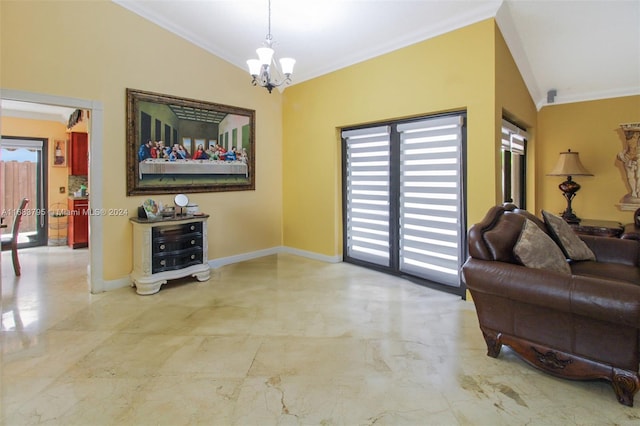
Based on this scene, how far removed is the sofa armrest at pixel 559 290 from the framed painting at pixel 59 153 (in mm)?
7541

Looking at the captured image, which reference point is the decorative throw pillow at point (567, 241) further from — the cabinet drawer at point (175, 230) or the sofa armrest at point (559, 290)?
the cabinet drawer at point (175, 230)

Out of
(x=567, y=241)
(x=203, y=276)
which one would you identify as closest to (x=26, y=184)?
(x=203, y=276)

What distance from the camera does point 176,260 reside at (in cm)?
421

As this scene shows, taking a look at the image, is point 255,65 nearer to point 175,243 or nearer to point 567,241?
point 175,243

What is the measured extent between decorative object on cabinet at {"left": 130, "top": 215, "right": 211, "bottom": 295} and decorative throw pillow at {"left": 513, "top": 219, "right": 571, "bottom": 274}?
3.57m

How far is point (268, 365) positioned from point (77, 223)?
584 cm

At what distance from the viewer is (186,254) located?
4.30m

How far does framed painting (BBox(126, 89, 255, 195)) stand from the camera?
4.21 m

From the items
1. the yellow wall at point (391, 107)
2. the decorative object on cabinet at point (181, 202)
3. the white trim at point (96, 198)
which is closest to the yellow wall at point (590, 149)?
the yellow wall at point (391, 107)

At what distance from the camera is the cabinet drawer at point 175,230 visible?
404 cm

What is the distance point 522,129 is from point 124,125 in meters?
5.34

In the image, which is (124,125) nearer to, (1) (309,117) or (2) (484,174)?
(1) (309,117)

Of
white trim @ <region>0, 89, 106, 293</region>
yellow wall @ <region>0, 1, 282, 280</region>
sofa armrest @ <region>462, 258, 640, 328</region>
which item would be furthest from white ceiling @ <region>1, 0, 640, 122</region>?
sofa armrest @ <region>462, 258, 640, 328</region>

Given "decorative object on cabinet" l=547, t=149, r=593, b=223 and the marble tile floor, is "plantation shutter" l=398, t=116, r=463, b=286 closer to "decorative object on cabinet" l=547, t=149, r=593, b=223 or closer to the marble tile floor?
the marble tile floor
